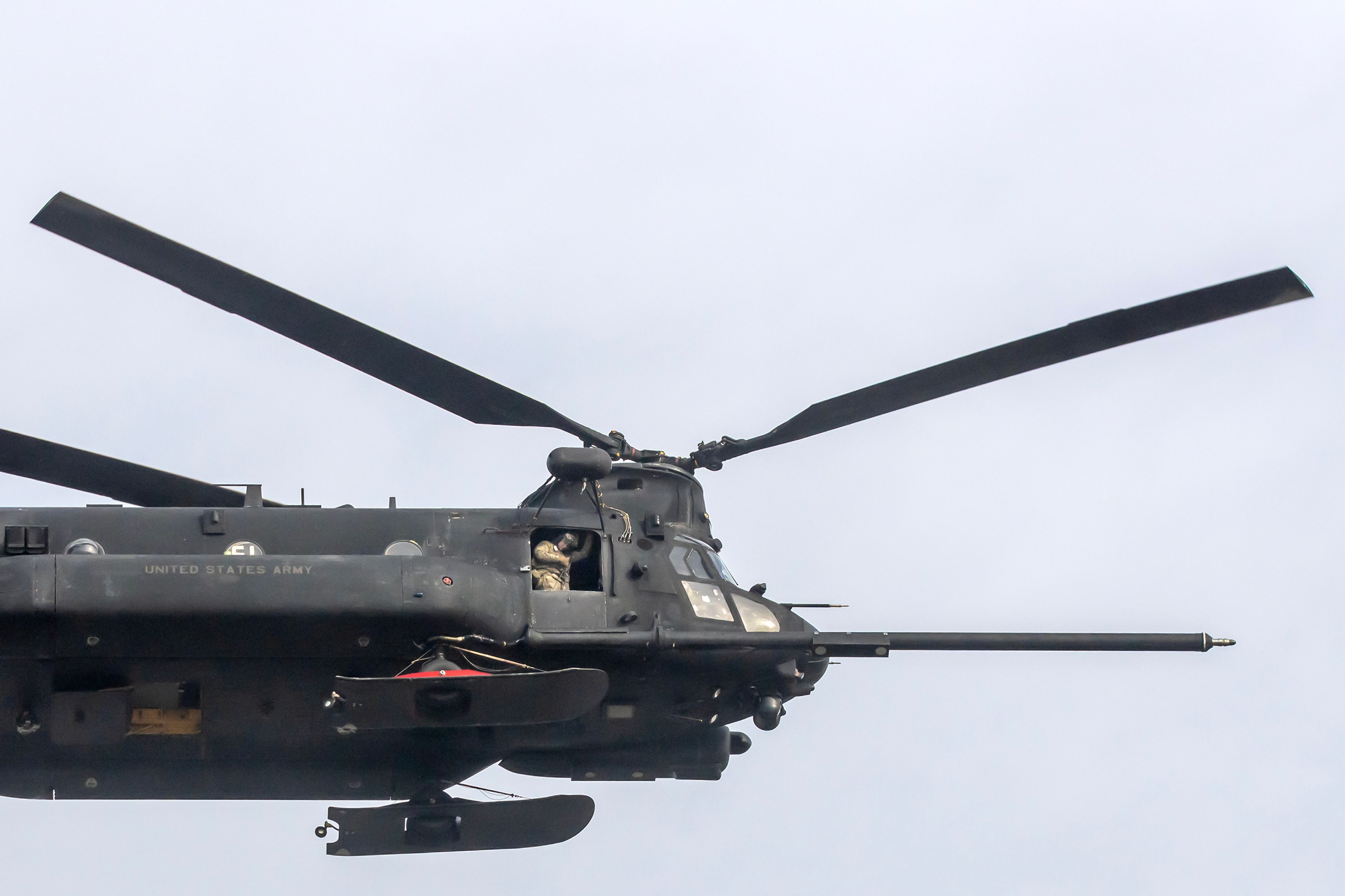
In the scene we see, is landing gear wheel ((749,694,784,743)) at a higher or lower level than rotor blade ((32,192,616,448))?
lower

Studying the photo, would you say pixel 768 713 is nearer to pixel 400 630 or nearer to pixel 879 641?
pixel 879 641

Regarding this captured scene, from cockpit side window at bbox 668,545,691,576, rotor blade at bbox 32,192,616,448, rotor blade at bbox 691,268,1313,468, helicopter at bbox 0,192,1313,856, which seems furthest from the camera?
cockpit side window at bbox 668,545,691,576

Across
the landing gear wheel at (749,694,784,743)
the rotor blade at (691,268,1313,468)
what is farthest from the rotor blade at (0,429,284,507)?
the rotor blade at (691,268,1313,468)

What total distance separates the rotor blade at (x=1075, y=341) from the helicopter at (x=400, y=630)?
24 mm

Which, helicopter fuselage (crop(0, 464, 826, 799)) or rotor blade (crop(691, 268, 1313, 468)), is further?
rotor blade (crop(691, 268, 1313, 468))

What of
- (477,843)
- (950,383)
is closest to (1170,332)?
(950,383)

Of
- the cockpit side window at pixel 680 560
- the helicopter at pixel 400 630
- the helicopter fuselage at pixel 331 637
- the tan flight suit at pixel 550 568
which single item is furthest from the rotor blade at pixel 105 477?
the cockpit side window at pixel 680 560

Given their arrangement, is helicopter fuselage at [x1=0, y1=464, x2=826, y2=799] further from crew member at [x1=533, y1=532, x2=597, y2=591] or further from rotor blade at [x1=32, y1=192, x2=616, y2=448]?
rotor blade at [x1=32, y1=192, x2=616, y2=448]

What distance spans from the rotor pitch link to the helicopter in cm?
3

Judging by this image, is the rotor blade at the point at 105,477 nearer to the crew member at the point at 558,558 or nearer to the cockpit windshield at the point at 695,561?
the crew member at the point at 558,558

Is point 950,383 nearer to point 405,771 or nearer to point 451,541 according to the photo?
point 451,541

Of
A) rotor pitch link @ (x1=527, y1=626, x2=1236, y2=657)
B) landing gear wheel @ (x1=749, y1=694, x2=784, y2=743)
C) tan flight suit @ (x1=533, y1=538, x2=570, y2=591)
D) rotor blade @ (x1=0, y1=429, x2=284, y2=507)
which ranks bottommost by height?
landing gear wheel @ (x1=749, y1=694, x2=784, y2=743)

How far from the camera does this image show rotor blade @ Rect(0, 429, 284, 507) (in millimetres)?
16484

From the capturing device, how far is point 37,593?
14.2 m
